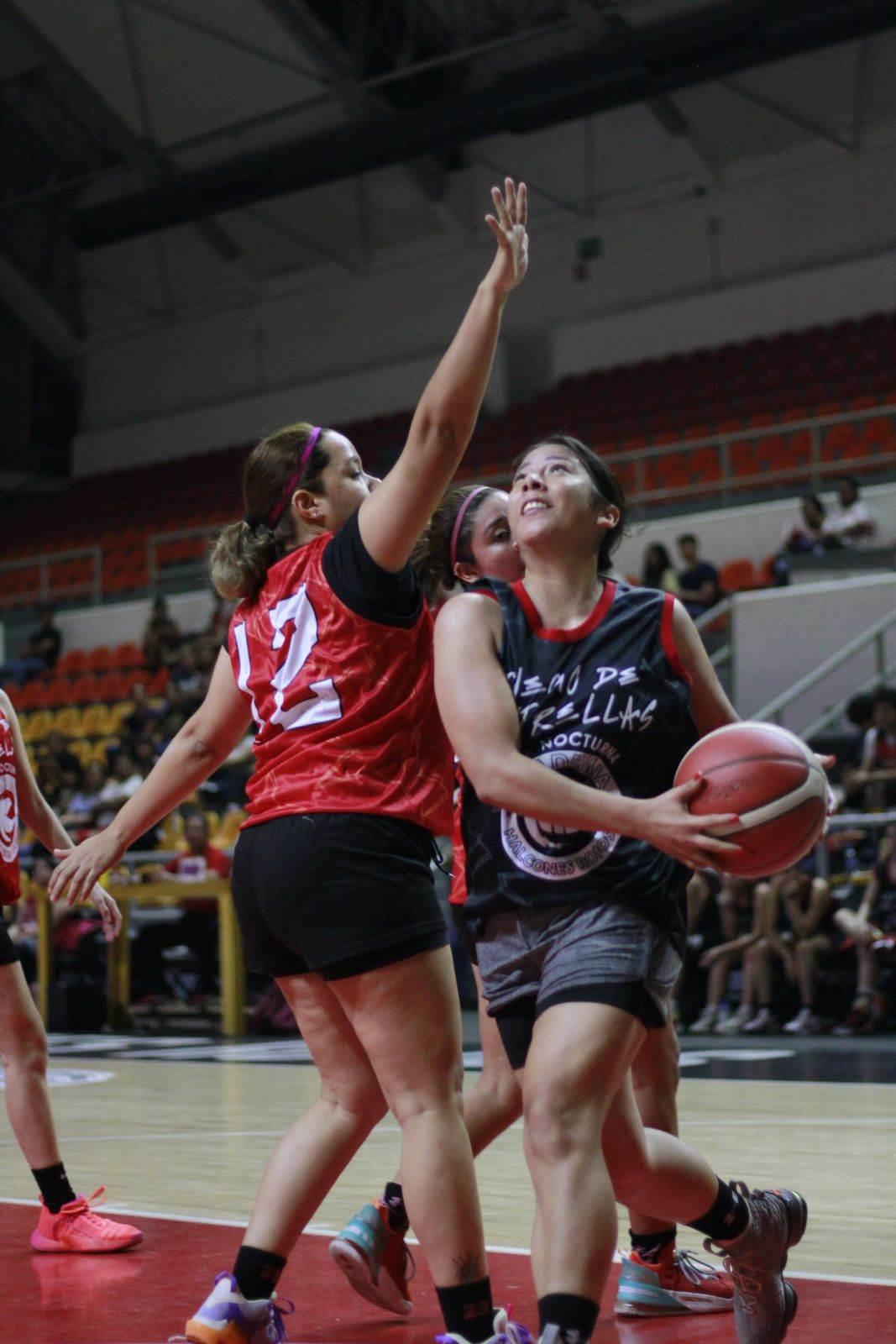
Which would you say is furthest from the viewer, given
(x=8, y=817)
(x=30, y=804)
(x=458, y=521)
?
(x=30, y=804)

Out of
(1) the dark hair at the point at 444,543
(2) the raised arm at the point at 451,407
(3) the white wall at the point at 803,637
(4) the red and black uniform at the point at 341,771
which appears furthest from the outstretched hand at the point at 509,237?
(3) the white wall at the point at 803,637

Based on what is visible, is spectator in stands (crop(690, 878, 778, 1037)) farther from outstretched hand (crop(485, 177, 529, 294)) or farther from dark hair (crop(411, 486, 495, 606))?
outstretched hand (crop(485, 177, 529, 294))

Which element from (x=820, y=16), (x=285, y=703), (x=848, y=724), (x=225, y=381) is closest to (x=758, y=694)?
(x=848, y=724)

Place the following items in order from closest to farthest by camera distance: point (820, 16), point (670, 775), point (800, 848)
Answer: point (800, 848), point (670, 775), point (820, 16)

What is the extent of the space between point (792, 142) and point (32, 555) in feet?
41.0

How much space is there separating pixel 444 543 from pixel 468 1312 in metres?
1.75

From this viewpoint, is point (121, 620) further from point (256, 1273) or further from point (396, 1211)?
point (256, 1273)

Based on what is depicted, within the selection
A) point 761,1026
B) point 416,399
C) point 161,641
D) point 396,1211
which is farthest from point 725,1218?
point 416,399

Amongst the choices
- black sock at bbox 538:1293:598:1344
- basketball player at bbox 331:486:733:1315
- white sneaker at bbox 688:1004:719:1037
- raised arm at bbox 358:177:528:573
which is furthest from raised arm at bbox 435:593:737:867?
white sneaker at bbox 688:1004:719:1037

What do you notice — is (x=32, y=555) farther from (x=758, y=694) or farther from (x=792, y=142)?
(x=758, y=694)

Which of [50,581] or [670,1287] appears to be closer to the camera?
[670,1287]

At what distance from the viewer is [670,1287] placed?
11.2 ft

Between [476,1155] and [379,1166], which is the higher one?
[476,1155]

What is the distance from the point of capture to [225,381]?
25.8m
